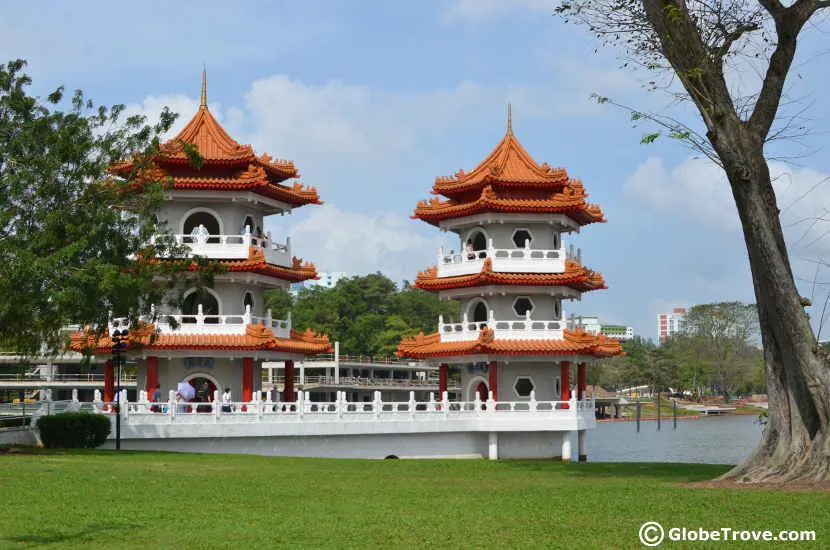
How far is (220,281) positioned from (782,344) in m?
26.2

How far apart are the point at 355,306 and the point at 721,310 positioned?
1720 inches

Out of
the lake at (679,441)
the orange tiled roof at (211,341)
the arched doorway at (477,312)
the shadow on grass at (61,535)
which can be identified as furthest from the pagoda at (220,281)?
the shadow on grass at (61,535)

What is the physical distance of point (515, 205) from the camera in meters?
44.6

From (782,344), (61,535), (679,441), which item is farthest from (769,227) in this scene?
(679,441)

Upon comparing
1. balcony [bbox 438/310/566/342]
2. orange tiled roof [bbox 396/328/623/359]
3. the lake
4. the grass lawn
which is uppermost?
balcony [bbox 438/310/566/342]

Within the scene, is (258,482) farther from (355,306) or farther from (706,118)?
(355,306)

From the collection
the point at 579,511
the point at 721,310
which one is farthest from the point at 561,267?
the point at 721,310

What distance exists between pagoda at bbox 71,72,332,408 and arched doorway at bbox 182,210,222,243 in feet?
0.13

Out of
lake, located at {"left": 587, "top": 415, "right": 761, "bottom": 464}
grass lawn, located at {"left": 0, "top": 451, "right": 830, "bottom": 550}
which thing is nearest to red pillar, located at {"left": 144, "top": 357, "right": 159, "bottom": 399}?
grass lawn, located at {"left": 0, "top": 451, "right": 830, "bottom": 550}

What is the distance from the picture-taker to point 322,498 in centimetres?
1889

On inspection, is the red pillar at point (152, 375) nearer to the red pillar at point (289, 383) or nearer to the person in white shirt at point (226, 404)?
the person in white shirt at point (226, 404)

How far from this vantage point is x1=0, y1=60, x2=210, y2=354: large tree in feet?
92.1

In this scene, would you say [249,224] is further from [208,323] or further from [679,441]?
[679,441]

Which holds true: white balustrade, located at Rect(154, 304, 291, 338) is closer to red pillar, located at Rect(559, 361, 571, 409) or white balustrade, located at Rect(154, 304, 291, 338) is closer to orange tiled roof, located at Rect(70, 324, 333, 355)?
orange tiled roof, located at Rect(70, 324, 333, 355)
